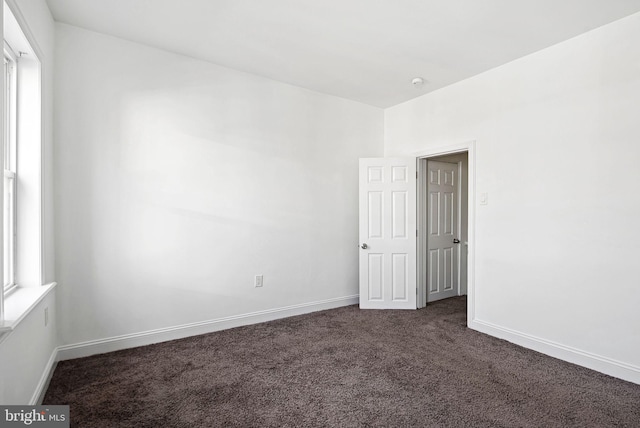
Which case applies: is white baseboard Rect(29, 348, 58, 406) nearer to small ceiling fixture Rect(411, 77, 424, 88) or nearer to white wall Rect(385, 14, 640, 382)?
white wall Rect(385, 14, 640, 382)

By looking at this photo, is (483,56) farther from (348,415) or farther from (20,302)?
(20,302)

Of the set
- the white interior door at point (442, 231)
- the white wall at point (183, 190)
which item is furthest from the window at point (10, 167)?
the white interior door at point (442, 231)

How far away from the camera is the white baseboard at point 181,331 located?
2.85 metres

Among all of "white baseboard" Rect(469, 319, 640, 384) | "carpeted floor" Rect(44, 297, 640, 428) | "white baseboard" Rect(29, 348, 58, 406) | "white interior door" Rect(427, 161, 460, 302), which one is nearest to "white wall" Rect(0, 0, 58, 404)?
"white baseboard" Rect(29, 348, 58, 406)

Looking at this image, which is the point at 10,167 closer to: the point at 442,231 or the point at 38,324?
the point at 38,324

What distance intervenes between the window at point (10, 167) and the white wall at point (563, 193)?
4017mm

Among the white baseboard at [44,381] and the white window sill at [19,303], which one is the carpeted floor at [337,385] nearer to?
the white baseboard at [44,381]

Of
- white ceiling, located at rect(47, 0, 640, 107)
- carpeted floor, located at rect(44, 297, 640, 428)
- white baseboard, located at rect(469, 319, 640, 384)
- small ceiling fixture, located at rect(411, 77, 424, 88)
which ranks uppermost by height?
white ceiling, located at rect(47, 0, 640, 107)

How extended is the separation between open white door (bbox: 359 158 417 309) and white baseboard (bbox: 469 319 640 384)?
0.99m

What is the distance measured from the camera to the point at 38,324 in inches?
87.0

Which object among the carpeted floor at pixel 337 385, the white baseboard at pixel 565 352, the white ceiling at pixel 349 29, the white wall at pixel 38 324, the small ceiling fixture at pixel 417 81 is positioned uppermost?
the white ceiling at pixel 349 29

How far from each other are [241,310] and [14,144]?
242 centimetres

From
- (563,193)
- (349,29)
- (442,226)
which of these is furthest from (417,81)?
(442,226)

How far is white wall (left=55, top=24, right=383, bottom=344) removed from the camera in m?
2.84
